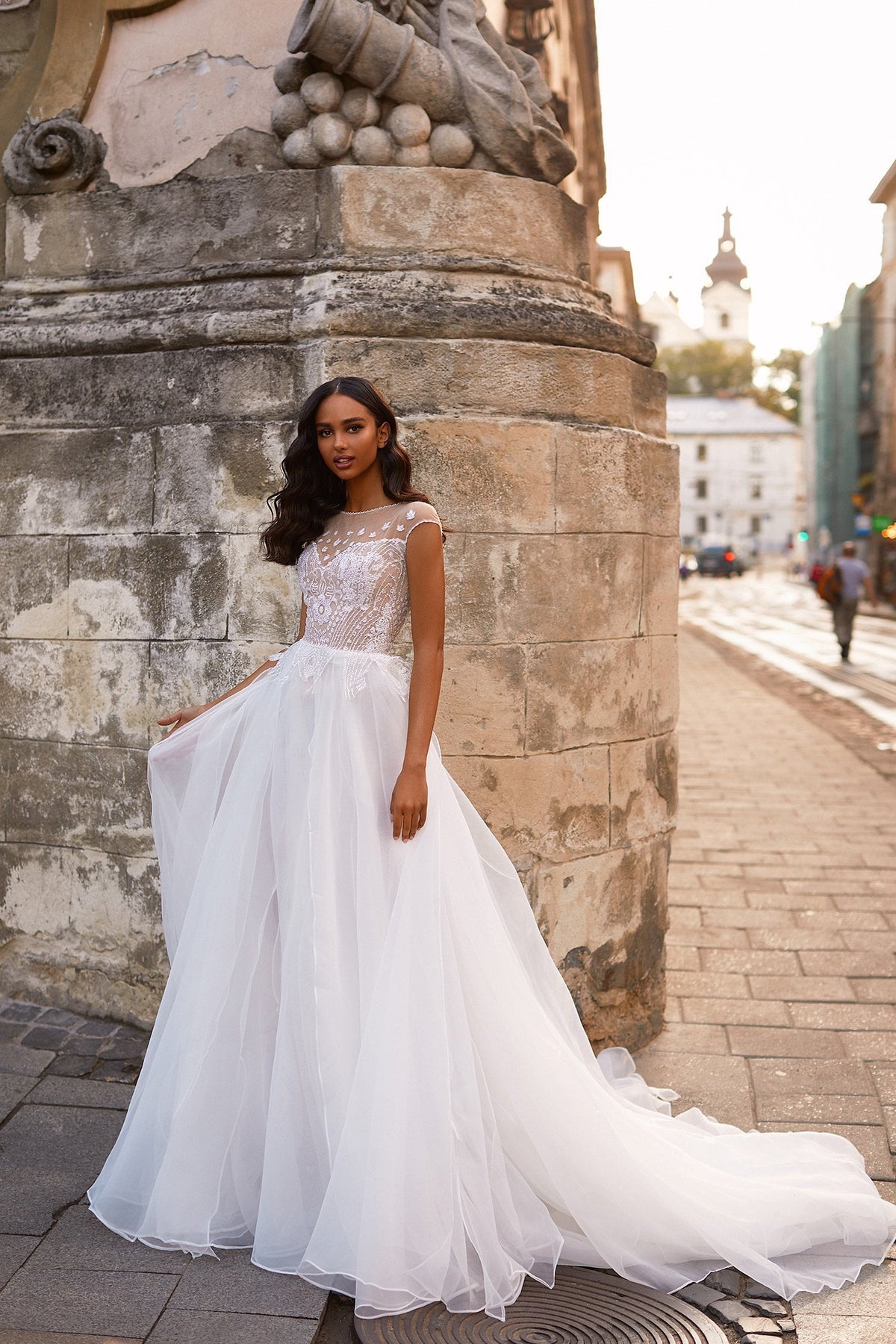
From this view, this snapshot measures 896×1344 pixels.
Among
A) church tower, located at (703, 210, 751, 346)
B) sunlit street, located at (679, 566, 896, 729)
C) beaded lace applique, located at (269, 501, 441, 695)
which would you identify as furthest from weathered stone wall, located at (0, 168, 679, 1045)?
church tower, located at (703, 210, 751, 346)

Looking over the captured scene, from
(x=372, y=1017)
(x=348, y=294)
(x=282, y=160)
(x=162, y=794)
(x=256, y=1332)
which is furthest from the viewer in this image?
(x=282, y=160)

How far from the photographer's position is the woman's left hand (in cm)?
300

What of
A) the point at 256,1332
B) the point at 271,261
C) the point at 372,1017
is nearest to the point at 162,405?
the point at 271,261

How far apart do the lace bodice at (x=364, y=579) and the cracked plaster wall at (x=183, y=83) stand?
74.0 inches

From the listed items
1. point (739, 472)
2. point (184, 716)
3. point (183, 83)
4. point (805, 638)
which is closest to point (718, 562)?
point (739, 472)

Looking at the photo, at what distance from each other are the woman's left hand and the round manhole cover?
102 centimetres

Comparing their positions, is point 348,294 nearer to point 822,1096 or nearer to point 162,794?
point 162,794

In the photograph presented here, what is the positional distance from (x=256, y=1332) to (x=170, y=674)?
2.07 m

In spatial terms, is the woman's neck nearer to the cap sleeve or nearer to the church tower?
the cap sleeve

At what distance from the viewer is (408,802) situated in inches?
118

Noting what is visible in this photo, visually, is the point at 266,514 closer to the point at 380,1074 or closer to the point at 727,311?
the point at 380,1074

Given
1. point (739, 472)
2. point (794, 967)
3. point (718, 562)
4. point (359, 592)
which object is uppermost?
point (739, 472)

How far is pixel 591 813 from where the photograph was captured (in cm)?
427

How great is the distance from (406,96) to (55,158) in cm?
126
